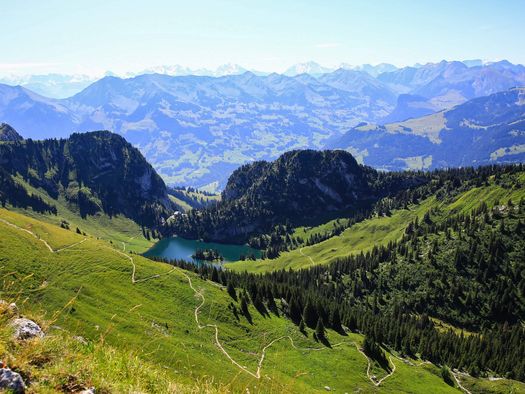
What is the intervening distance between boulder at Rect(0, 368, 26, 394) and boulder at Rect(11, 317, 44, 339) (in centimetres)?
308

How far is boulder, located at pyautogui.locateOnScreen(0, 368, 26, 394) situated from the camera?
10.4 m

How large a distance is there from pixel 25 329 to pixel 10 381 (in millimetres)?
3742

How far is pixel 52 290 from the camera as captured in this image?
309 ft

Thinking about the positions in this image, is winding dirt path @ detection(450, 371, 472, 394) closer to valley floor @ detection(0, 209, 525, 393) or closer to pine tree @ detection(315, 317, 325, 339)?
valley floor @ detection(0, 209, 525, 393)

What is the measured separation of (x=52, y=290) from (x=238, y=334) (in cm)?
4755

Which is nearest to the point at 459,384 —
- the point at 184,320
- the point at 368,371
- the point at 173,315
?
the point at 368,371

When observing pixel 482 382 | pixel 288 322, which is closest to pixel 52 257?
pixel 288 322

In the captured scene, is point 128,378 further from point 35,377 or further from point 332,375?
point 332,375

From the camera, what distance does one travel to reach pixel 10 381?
1049 cm

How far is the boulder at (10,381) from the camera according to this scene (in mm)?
10444

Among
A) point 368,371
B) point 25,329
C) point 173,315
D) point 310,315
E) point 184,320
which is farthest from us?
point 310,315

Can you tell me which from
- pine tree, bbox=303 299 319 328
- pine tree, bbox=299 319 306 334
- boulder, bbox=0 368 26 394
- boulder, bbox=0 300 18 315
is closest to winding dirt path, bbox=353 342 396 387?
pine tree, bbox=303 299 319 328

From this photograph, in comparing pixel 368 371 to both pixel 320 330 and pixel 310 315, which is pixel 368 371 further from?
pixel 310 315

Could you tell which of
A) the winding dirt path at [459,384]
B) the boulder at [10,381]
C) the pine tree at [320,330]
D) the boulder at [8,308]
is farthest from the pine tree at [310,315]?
the boulder at [10,381]
